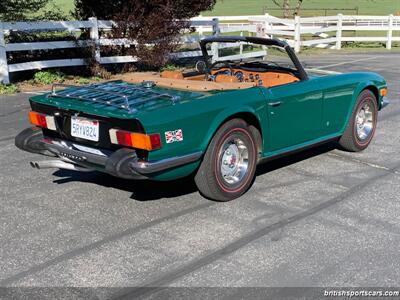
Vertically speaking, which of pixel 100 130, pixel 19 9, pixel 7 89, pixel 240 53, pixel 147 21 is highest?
pixel 19 9

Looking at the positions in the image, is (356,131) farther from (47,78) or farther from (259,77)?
(47,78)

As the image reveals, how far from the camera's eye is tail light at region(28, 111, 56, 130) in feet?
16.6

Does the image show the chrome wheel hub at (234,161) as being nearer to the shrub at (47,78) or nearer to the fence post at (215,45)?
the shrub at (47,78)

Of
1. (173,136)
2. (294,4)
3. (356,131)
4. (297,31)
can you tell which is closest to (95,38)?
(356,131)

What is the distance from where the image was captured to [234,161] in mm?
5137

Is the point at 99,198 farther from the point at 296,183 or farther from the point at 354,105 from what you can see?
the point at 354,105

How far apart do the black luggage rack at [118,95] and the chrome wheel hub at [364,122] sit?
274cm

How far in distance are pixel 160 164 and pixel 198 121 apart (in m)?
0.51

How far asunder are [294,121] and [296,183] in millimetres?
627

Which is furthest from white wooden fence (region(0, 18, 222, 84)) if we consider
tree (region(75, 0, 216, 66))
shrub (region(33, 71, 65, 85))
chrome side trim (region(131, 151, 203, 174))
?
chrome side trim (region(131, 151, 203, 174))

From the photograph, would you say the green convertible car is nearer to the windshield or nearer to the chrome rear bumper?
the chrome rear bumper

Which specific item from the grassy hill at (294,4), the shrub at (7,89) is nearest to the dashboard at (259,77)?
the shrub at (7,89)

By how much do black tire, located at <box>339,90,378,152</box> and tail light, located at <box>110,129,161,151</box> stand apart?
2944 mm

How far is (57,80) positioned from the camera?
1256cm
